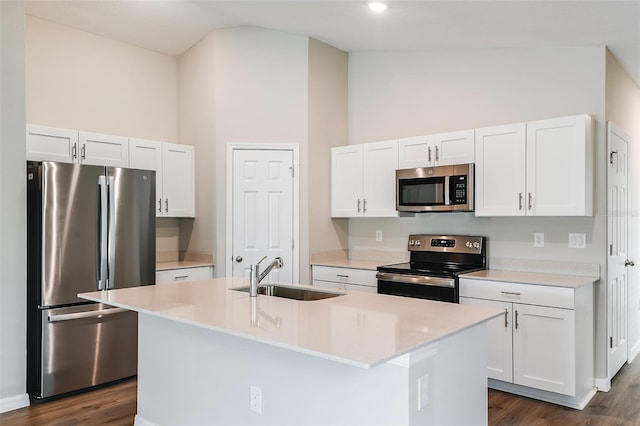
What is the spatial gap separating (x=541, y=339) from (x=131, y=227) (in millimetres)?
3275

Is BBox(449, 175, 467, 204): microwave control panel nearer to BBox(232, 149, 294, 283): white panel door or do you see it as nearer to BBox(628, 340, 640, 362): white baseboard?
BBox(232, 149, 294, 283): white panel door

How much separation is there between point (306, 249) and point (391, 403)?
3.04m

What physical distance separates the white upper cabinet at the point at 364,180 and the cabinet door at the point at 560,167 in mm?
1241

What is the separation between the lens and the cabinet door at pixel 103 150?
408 centimetres

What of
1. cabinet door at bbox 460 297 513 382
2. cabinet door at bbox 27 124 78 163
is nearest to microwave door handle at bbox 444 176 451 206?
cabinet door at bbox 460 297 513 382

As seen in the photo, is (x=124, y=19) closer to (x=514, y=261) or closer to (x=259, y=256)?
(x=259, y=256)

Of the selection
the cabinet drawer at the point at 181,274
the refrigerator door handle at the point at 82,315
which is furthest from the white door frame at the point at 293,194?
the refrigerator door handle at the point at 82,315

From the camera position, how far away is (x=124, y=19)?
4.33 meters

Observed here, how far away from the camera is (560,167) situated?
3486 mm

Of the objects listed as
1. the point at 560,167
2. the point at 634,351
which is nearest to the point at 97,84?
the point at 560,167

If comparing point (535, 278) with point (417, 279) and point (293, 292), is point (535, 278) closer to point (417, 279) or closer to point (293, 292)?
point (417, 279)

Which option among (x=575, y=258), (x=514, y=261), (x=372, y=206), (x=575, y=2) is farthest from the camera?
(x=372, y=206)

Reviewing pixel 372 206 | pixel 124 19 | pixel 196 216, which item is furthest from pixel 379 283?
pixel 124 19

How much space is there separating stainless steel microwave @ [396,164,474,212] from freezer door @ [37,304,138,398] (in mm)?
2572
